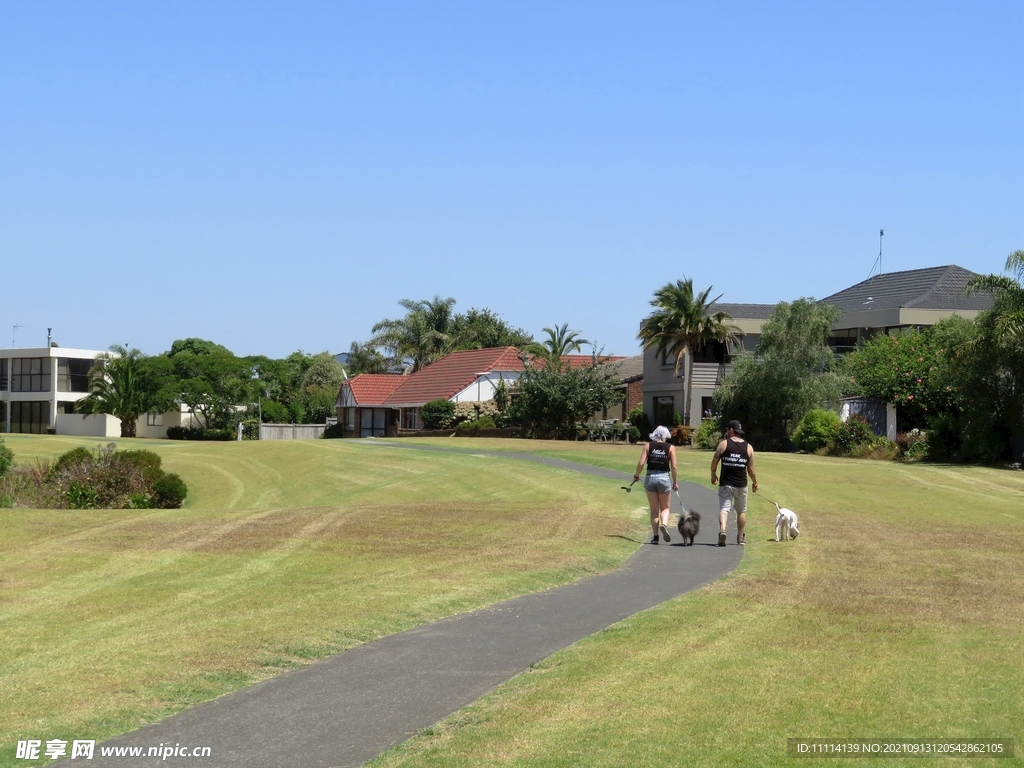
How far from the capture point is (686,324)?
181 feet

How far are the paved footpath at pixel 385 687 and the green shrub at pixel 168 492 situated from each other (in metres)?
21.4

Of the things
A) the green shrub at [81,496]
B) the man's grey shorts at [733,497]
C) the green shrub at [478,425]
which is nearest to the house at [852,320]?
the green shrub at [478,425]

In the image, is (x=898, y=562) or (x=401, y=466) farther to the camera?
(x=401, y=466)

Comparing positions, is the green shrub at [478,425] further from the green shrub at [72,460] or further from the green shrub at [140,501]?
the green shrub at [140,501]

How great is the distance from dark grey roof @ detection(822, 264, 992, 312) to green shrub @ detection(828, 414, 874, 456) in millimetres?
12342

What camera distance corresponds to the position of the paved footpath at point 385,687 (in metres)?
7.54

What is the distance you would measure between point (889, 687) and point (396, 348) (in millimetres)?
80886

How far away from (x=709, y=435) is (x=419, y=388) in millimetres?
27653

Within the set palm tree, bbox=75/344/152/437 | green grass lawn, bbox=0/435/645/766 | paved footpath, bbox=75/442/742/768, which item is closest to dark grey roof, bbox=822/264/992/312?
green grass lawn, bbox=0/435/645/766

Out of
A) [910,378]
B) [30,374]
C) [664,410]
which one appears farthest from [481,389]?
[30,374]

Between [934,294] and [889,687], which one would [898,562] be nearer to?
[889,687]

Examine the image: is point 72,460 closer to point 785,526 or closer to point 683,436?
point 785,526

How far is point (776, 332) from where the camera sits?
156 ft

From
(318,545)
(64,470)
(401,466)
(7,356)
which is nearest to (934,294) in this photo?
(401,466)
